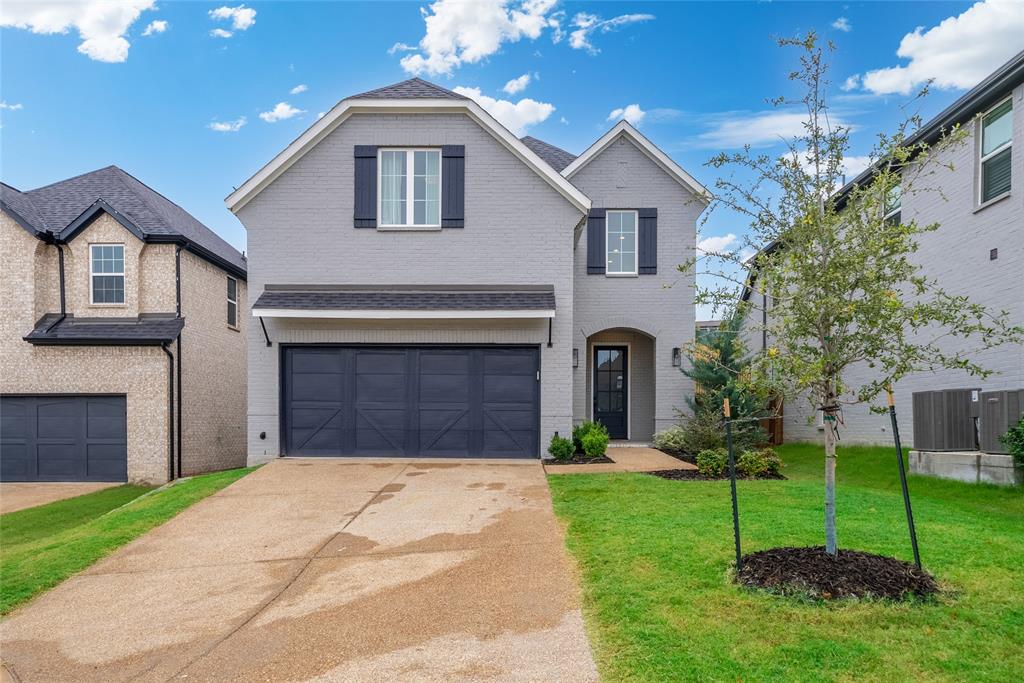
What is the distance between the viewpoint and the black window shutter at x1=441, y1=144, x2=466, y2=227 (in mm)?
13086

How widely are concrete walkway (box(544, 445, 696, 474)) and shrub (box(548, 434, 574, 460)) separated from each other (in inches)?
24.1

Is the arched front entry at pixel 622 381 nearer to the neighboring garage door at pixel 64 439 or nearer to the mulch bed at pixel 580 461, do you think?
the mulch bed at pixel 580 461

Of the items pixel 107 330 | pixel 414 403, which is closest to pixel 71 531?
pixel 414 403

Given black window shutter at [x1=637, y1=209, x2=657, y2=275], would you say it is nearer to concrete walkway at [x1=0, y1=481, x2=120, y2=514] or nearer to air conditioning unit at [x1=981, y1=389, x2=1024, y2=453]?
air conditioning unit at [x1=981, y1=389, x2=1024, y2=453]

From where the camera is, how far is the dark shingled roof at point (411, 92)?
43.1 ft

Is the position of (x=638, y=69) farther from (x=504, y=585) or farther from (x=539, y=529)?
(x=504, y=585)

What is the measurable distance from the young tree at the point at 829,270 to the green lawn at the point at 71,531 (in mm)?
7717

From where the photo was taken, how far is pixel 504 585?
5.93 metres

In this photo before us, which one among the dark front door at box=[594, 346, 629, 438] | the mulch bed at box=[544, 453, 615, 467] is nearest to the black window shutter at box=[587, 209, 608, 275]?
the dark front door at box=[594, 346, 629, 438]

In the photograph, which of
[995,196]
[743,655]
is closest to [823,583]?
[743,655]

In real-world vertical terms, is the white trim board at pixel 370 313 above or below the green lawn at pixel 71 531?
above

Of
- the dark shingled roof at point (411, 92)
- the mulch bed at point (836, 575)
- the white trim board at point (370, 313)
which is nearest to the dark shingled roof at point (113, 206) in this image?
the white trim board at point (370, 313)

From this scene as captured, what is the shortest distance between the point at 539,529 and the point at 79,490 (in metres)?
11.9

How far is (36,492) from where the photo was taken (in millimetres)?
13781
